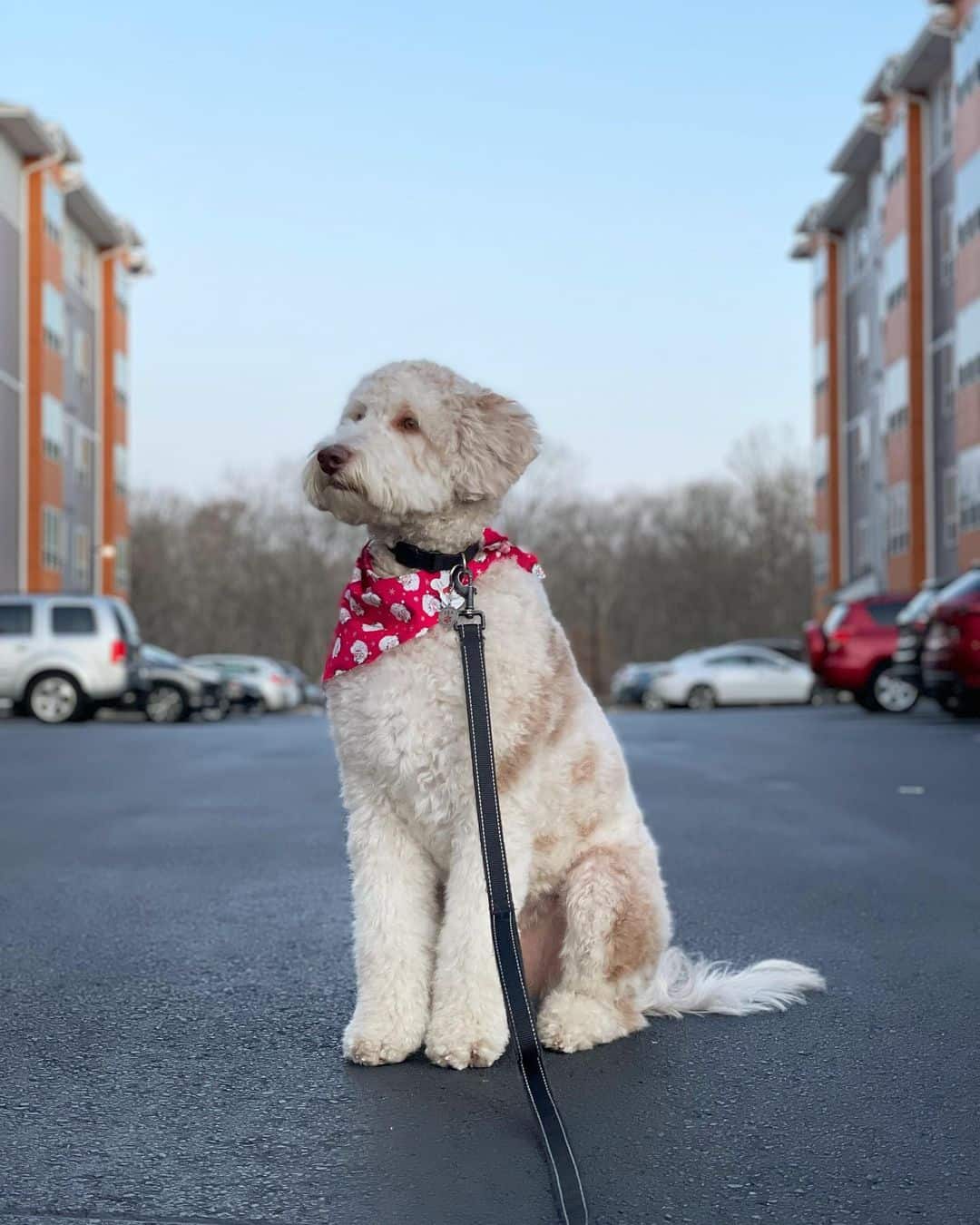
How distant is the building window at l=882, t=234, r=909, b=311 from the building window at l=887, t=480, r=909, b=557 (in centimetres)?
565

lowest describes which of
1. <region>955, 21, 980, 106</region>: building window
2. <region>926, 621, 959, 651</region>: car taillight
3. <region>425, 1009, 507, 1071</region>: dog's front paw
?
<region>425, 1009, 507, 1071</region>: dog's front paw

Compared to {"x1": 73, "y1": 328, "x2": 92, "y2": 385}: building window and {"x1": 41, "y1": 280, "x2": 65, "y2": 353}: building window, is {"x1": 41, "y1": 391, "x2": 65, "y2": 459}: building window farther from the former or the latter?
{"x1": 73, "y1": 328, "x2": 92, "y2": 385}: building window

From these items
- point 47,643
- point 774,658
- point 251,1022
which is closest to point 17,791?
point 251,1022

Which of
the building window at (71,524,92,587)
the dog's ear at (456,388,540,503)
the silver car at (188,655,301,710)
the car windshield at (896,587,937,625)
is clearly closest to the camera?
the dog's ear at (456,388,540,503)

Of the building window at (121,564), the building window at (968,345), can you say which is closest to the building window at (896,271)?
the building window at (968,345)

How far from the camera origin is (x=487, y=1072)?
388cm

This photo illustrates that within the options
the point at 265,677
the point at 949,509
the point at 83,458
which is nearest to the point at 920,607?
the point at 949,509

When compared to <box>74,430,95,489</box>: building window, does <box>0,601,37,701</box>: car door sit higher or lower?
lower

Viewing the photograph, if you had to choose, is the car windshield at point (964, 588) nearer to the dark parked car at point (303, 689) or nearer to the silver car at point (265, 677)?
the silver car at point (265, 677)

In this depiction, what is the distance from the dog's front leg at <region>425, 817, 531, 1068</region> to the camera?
3879 mm

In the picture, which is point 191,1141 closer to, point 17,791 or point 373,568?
point 373,568

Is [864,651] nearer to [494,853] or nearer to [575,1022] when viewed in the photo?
[575,1022]

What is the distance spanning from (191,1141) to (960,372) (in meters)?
41.3

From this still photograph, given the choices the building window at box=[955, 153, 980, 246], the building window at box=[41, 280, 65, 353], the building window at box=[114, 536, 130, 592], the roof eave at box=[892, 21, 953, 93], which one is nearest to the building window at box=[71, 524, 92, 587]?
the building window at box=[114, 536, 130, 592]
